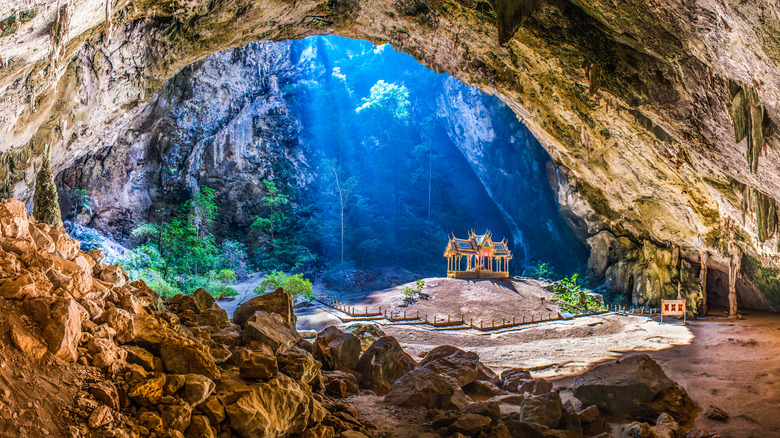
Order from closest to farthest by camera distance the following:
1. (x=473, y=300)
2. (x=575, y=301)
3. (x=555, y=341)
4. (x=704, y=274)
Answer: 1. (x=555, y=341)
2. (x=704, y=274)
3. (x=473, y=300)
4. (x=575, y=301)

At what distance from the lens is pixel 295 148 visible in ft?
102

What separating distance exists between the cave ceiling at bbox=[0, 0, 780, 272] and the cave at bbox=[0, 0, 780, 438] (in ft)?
0.17

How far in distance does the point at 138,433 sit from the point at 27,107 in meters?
7.03

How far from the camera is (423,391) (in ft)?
19.9

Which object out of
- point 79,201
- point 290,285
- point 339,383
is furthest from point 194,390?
point 79,201

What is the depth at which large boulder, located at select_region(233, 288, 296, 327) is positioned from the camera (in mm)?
7441

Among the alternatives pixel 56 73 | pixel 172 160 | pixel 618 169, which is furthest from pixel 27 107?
pixel 172 160

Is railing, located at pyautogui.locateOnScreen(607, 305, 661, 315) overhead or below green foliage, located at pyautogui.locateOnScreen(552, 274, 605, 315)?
below

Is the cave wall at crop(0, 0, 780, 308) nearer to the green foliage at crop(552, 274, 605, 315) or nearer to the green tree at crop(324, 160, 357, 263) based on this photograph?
the green foliage at crop(552, 274, 605, 315)

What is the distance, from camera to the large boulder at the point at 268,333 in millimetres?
5844

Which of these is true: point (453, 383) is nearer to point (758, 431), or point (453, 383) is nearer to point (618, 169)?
point (758, 431)

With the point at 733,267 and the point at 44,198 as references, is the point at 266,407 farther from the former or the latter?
the point at 733,267

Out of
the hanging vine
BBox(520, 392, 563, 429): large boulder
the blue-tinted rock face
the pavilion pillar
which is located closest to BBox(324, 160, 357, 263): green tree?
the blue-tinted rock face

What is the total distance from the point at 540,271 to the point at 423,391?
72.4 feet
